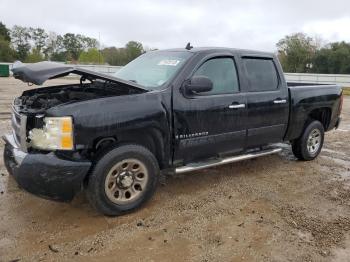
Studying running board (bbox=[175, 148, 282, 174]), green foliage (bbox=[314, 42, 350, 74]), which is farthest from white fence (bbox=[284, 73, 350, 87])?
running board (bbox=[175, 148, 282, 174])

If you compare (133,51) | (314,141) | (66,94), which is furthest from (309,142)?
(133,51)

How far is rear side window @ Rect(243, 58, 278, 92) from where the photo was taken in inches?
211

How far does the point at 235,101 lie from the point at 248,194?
4.04ft

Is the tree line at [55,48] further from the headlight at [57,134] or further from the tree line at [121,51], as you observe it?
the headlight at [57,134]

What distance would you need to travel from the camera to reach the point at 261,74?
220 inches

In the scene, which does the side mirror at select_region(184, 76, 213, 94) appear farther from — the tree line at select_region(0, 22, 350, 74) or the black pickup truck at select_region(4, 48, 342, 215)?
the tree line at select_region(0, 22, 350, 74)

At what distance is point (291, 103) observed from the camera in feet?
19.4

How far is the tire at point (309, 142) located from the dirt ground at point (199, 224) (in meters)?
0.88

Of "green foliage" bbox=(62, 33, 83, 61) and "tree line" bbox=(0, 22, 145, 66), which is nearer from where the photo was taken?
"tree line" bbox=(0, 22, 145, 66)

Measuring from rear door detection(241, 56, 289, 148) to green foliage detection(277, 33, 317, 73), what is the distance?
59182mm

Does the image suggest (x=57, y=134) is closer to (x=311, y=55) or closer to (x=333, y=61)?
(x=333, y=61)

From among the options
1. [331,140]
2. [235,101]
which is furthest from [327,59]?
[235,101]

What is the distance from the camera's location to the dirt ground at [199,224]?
341 cm

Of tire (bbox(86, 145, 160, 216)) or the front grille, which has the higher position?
the front grille
